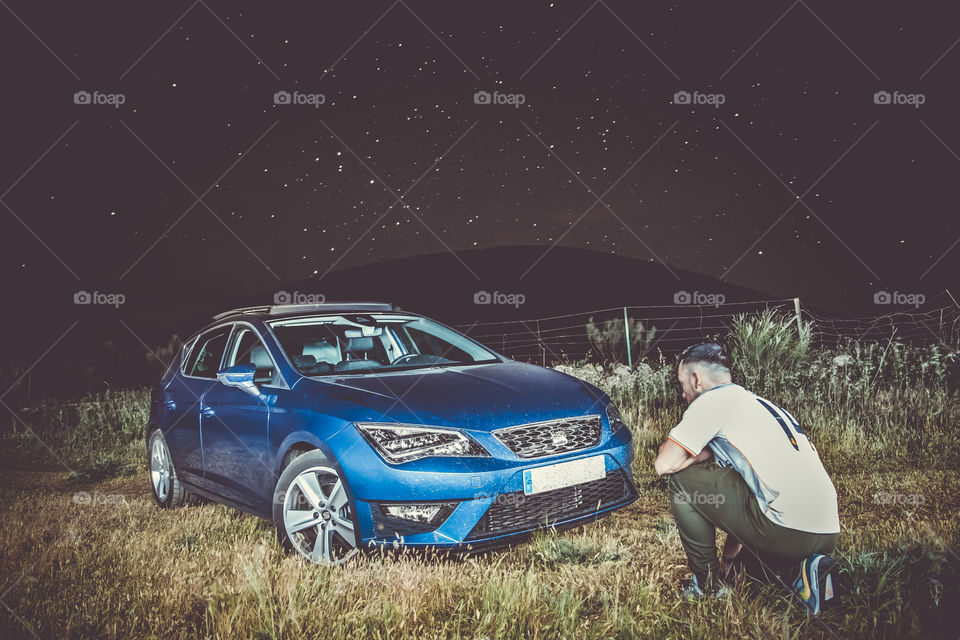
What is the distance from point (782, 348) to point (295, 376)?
679 centimetres

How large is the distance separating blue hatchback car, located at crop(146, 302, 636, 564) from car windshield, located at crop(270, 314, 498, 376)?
3 cm

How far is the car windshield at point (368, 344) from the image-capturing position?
473 cm

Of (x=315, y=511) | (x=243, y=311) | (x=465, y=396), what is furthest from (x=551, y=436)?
(x=243, y=311)

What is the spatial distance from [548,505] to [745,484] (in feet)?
3.68

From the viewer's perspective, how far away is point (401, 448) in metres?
3.61

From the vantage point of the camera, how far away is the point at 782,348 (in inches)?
342

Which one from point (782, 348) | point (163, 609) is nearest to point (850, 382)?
point (782, 348)

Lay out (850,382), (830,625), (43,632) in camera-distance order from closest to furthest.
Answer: (830,625)
(43,632)
(850,382)

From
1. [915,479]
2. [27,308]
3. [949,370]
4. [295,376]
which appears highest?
[27,308]

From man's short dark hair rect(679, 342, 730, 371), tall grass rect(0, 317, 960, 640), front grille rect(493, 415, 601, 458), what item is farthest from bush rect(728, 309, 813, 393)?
man's short dark hair rect(679, 342, 730, 371)

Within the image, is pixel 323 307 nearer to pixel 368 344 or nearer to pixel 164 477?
pixel 368 344

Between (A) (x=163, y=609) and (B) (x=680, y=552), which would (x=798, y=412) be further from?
(A) (x=163, y=609)

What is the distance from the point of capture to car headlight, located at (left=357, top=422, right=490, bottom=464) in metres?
3.60

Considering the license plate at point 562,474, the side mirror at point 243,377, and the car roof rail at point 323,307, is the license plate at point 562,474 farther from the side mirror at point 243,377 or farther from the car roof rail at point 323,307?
the car roof rail at point 323,307
